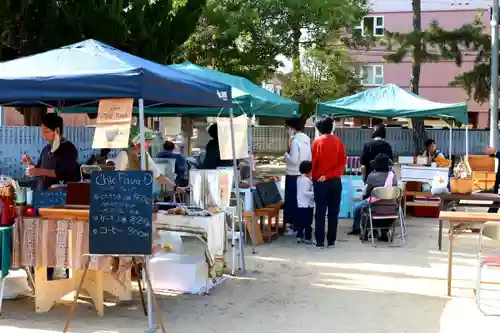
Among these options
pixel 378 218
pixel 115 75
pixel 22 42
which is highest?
pixel 22 42

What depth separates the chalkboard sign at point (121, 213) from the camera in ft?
16.0

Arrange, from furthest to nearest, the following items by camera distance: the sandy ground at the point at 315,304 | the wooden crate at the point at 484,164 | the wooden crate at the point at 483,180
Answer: the wooden crate at the point at 484,164, the wooden crate at the point at 483,180, the sandy ground at the point at 315,304

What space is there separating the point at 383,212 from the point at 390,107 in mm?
3032

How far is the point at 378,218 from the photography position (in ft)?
29.3

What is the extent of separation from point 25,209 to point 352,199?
20.9 ft

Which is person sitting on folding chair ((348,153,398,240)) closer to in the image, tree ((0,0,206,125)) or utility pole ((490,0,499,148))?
tree ((0,0,206,125))

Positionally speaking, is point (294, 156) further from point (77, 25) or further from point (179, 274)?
point (77, 25)

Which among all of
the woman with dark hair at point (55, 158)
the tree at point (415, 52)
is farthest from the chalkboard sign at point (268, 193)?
the tree at point (415, 52)

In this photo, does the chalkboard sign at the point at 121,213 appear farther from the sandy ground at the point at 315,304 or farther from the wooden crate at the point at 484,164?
the wooden crate at the point at 484,164

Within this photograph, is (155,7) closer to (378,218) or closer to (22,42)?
(22,42)

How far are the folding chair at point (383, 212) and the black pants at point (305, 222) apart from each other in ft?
2.76

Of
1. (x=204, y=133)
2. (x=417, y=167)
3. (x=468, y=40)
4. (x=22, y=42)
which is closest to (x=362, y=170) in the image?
(x=417, y=167)

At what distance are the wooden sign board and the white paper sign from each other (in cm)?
237

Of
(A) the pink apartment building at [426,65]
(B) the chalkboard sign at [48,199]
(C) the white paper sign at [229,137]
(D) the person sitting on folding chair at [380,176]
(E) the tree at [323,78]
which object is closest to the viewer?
(B) the chalkboard sign at [48,199]
